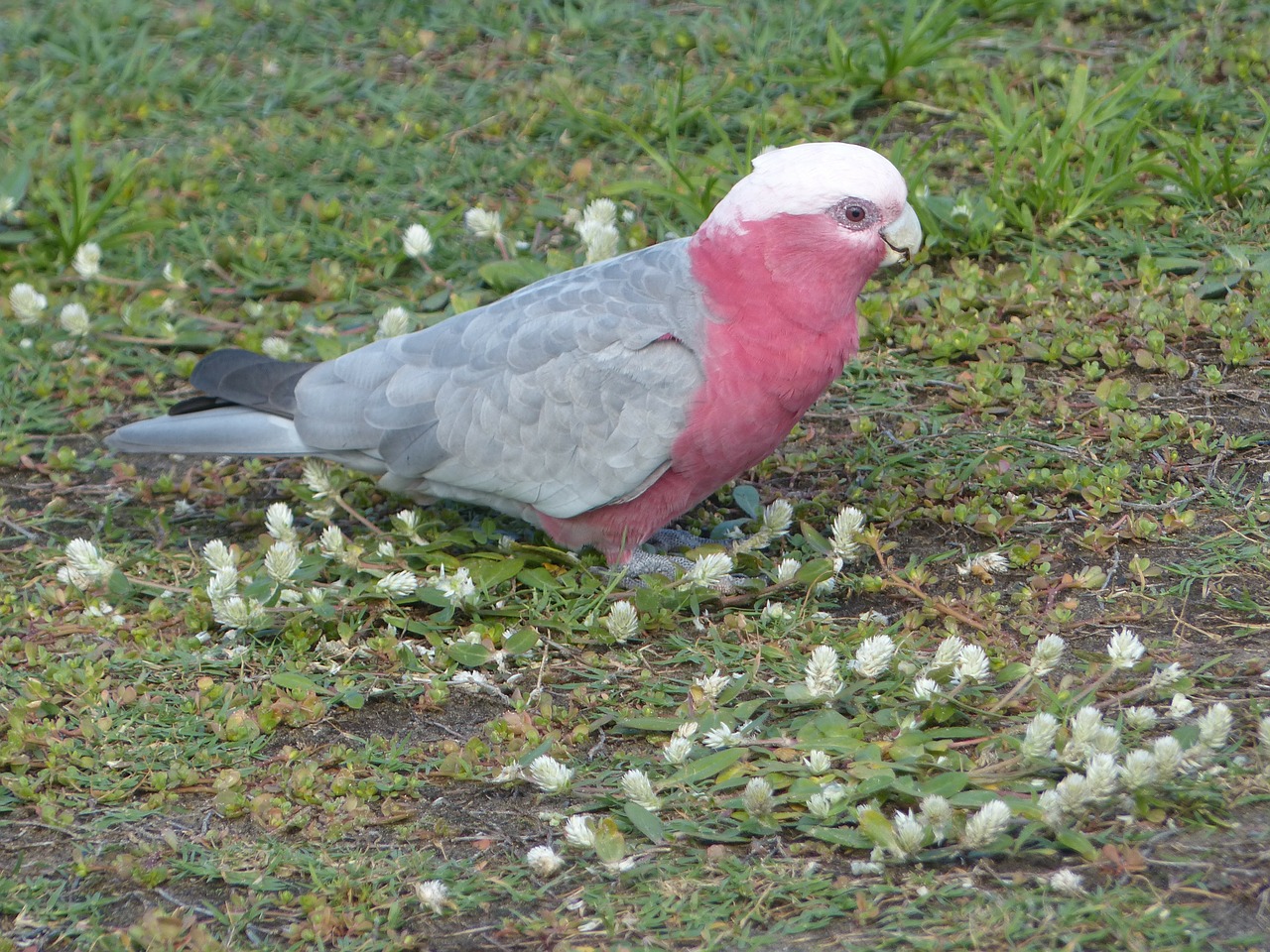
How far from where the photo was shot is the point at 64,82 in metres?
6.27

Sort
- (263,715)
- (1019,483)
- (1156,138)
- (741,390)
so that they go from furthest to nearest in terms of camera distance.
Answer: (1156,138) → (1019,483) → (741,390) → (263,715)

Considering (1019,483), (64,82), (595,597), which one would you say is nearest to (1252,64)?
(1019,483)

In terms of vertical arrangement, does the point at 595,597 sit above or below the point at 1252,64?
below

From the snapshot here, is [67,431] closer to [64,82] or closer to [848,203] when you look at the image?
[64,82]

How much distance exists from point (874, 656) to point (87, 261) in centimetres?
366

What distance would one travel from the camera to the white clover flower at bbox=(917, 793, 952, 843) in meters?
2.56

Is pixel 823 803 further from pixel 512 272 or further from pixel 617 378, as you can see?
pixel 512 272

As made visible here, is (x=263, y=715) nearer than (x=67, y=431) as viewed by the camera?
Yes

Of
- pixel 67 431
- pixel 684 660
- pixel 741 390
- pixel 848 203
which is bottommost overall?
pixel 67 431

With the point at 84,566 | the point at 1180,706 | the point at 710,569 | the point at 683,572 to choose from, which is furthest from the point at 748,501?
the point at 84,566

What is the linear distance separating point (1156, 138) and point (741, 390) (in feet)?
8.49

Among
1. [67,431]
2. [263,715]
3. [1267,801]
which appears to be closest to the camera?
[1267,801]

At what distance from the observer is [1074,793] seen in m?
2.50

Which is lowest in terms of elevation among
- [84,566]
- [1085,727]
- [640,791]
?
[84,566]
